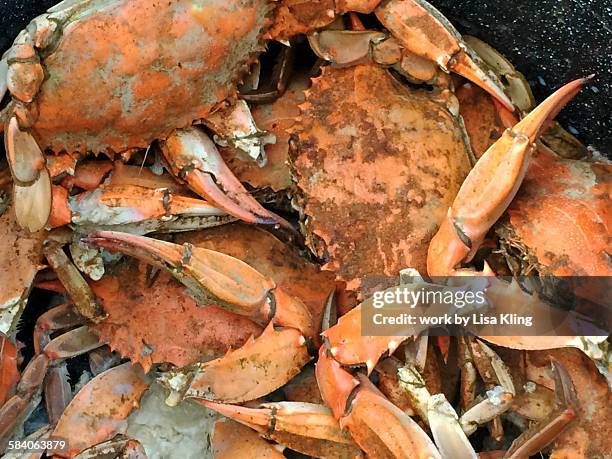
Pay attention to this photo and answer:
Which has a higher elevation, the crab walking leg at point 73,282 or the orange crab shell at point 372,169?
the orange crab shell at point 372,169

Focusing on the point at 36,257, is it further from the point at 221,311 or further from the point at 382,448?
the point at 382,448

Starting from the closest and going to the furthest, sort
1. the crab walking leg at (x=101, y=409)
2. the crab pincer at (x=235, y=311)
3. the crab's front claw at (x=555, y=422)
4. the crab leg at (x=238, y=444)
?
1. the crab's front claw at (x=555, y=422)
2. the crab pincer at (x=235, y=311)
3. the crab leg at (x=238, y=444)
4. the crab walking leg at (x=101, y=409)

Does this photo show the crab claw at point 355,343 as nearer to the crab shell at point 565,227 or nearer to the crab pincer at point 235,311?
the crab pincer at point 235,311

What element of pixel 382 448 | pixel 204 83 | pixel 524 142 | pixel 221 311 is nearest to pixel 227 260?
pixel 221 311

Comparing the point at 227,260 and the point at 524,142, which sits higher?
the point at 524,142

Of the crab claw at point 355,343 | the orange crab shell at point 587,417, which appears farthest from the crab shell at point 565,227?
the crab claw at point 355,343

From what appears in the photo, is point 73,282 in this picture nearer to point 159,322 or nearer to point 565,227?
point 159,322
